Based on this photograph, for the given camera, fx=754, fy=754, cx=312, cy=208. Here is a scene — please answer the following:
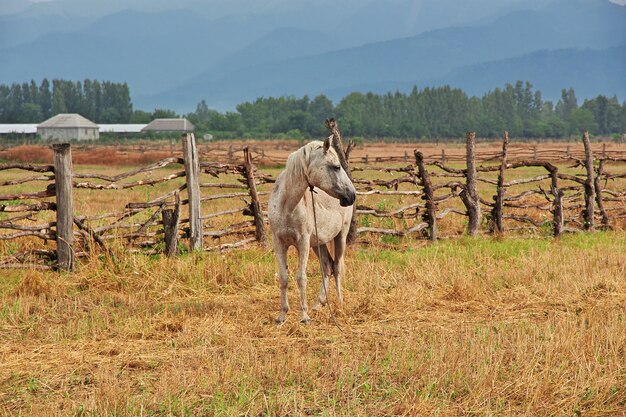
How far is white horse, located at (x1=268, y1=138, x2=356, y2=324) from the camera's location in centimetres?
678

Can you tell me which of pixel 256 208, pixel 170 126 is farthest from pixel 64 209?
pixel 170 126

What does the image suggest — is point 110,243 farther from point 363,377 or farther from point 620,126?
point 620,126

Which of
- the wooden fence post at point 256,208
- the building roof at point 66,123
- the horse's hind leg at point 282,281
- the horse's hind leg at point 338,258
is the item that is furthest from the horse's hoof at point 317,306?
the building roof at point 66,123

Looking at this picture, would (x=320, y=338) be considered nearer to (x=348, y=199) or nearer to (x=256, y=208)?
(x=348, y=199)

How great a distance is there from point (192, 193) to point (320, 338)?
4.62 meters

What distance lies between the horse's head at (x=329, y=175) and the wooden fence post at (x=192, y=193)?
3.98 m

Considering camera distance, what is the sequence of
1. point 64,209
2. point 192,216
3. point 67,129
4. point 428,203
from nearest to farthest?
point 64,209
point 192,216
point 428,203
point 67,129

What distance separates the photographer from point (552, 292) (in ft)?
27.2

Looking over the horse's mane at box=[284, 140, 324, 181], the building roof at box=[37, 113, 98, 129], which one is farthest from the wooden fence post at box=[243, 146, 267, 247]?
the building roof at box=[37, 113, 98, 129]

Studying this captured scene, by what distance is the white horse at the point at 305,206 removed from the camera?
678 cm

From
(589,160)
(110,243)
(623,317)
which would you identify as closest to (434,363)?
(623,317)

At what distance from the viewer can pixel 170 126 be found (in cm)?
11938

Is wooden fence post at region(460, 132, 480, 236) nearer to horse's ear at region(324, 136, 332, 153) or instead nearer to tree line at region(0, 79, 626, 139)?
horse's ear at region(324, 136, 332, 153)

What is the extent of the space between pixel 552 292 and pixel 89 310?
16.2ft
